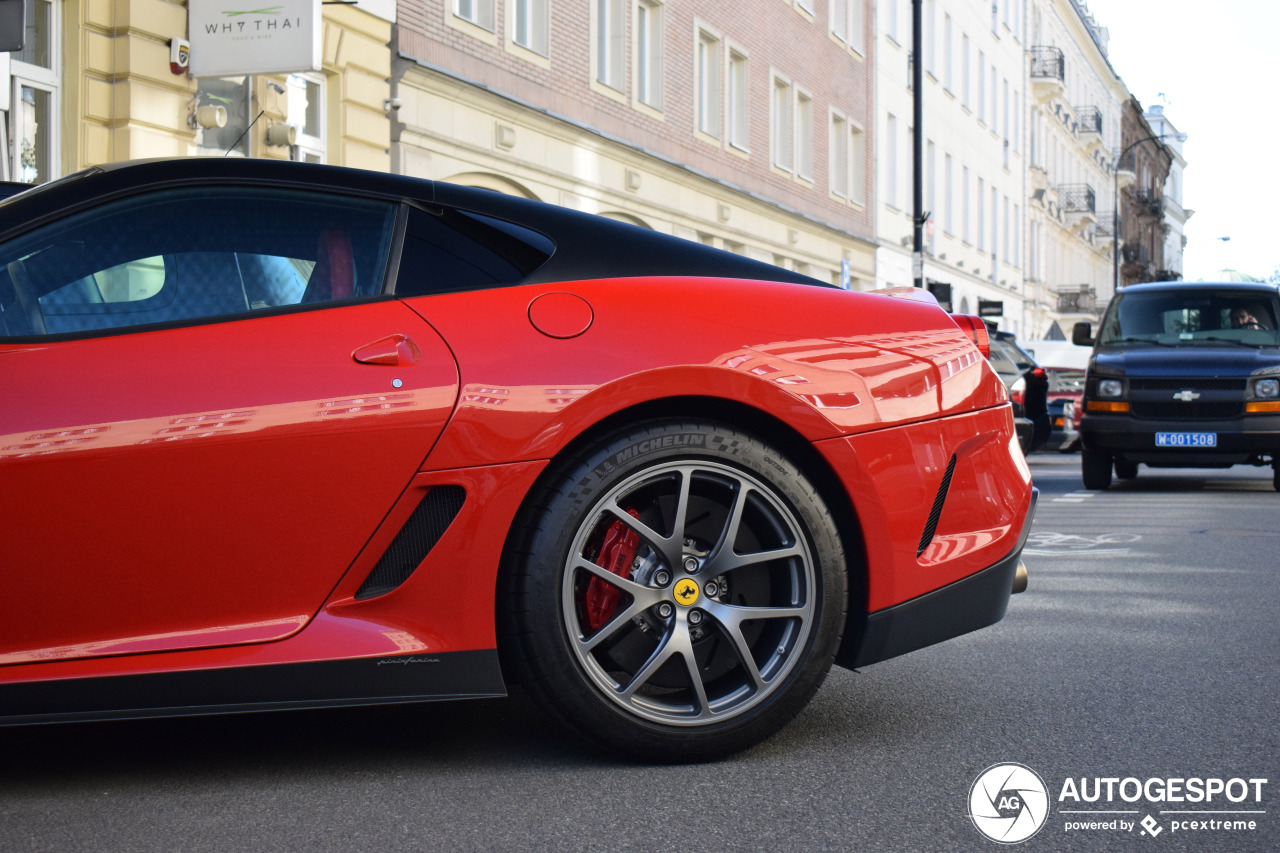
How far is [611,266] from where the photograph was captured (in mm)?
3369

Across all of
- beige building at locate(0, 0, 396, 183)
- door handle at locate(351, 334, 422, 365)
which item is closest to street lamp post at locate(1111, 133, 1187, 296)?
beige building at locate(0, 0, 396, 183)

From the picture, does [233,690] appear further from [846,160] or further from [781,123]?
[846,160]

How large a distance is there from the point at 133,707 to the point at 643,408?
1.24 m

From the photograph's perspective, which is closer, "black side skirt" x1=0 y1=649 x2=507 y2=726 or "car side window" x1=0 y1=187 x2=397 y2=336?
"black side skirt" x1=0 y1=649 x2=507 y2=726

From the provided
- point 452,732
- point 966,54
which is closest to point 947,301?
point 966,54

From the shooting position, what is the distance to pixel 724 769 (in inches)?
128

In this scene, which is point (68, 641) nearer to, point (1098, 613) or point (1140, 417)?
point (1098, 613)

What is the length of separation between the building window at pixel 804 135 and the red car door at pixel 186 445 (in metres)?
26.0

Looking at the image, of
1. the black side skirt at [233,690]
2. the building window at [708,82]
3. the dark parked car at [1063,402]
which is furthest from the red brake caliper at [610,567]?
the building window at [708,82]

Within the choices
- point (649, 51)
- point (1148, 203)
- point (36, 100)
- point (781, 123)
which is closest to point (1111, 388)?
point (36, 100)

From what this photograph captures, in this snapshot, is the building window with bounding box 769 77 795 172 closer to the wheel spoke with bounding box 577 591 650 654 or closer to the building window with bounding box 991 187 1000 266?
the building window with bounding box 991 187 1000 266

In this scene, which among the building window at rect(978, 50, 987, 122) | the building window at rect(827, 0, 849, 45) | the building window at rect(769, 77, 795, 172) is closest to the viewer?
the building window at rect(769, 77, 795, 172)

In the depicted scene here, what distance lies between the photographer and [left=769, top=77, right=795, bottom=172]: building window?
27234 mm

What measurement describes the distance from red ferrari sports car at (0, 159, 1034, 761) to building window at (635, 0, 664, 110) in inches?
739
